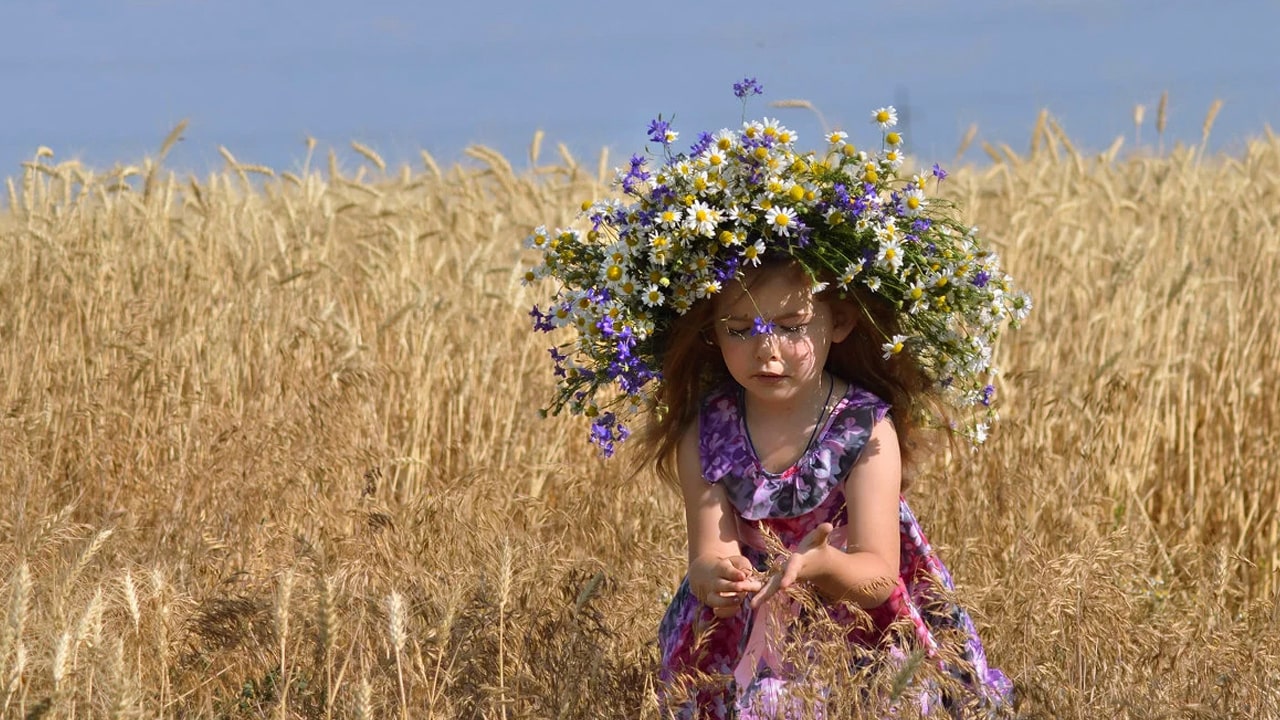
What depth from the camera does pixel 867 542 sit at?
97.5 inches

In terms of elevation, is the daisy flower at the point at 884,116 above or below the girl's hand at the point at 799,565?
above

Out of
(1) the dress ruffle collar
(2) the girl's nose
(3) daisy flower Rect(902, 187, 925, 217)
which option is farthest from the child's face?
(3) daisy flower Rect(902, 187, 925, 217)

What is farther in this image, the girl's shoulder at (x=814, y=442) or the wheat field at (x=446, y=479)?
the wheat field at (x=446, y=479)

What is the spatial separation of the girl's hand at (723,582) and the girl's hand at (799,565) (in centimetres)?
3

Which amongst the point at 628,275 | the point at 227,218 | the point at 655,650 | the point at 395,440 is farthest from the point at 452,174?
the point at 628,275

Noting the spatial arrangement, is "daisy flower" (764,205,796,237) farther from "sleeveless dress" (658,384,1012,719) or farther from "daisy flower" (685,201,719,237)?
"sleeveless dress" (658,384,1012,719)

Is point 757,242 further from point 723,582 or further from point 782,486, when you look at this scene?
point 723,582

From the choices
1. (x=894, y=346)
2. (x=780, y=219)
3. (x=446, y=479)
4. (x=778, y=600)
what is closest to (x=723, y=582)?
(x=778, y=600)

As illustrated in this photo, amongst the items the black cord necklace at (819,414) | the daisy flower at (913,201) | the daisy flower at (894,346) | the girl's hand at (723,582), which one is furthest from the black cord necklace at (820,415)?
the daisy flower at (913,201)

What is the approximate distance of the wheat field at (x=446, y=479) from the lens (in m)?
2.71

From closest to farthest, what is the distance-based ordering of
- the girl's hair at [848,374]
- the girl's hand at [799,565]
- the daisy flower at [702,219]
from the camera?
the girl's hand at [799,565] → the daisy flower at [702,219] → the girl's hair at [848,374]

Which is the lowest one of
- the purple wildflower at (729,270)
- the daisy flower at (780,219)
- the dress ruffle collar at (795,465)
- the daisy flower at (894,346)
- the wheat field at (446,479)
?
the wheat field at (446,479)

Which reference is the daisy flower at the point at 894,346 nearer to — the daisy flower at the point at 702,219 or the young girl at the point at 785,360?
the young girl at the point at 785,360

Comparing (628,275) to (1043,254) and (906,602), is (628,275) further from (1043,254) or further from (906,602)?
(1043,254)
